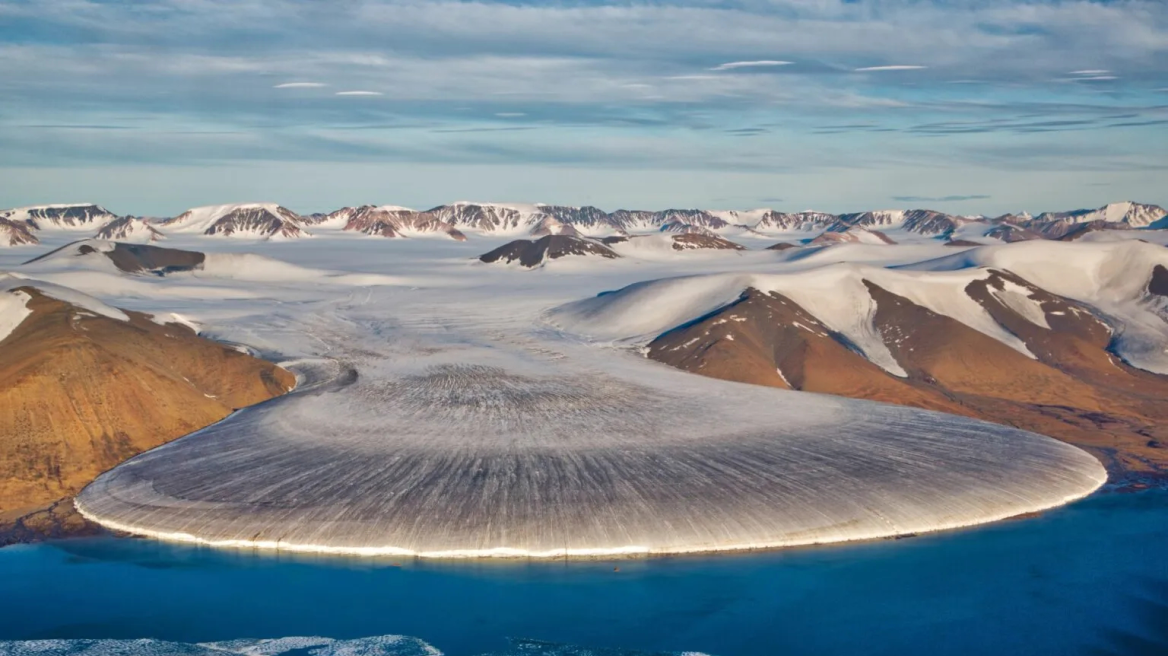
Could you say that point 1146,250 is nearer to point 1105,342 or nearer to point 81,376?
point 1105,342

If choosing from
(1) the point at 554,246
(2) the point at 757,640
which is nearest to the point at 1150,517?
(2) the point at 757,640

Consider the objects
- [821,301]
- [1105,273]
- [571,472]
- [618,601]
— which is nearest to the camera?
[618,601]

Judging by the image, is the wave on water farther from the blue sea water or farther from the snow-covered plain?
the snow-covered plain

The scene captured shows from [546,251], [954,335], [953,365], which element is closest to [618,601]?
[953,365]

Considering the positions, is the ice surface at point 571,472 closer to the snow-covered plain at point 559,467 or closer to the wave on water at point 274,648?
the snow-covered plain at point 559,467

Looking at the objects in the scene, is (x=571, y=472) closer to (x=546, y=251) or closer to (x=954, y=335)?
(x=954, y=335)
